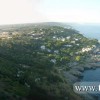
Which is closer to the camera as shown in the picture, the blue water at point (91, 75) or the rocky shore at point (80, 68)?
the rocky shore at point (80, 68)

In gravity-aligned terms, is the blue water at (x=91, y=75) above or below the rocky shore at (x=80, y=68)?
below

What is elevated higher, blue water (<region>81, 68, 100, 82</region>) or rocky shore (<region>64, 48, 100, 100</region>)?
rocky shore (<region>64, 48, 100, 100</region>)

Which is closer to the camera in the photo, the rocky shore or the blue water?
the rocky shore

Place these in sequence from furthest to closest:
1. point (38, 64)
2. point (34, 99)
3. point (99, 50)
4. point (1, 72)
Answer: point (99, 50) → point (38, 64) → point (1, 72) → point (34, 99)

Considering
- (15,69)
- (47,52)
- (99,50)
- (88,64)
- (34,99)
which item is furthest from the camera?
(99,50)

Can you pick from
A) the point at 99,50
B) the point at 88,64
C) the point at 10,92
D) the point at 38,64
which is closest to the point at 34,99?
the point at 10,92

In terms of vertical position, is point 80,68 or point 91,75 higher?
point 80,68

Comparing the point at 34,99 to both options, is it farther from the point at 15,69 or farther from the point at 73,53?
the point at 73,53

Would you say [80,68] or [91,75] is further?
[80,68]
